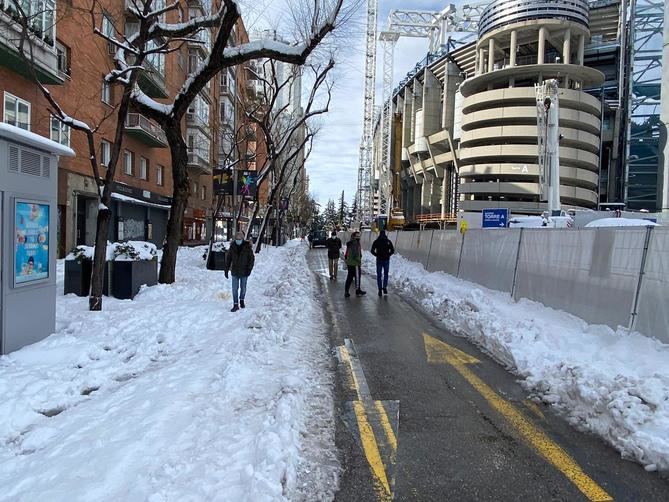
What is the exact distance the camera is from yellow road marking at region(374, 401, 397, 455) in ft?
13.1

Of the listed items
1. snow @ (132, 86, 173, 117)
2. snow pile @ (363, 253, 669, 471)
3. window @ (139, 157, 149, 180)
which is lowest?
snow pile @ (363, 253, 669, 471)

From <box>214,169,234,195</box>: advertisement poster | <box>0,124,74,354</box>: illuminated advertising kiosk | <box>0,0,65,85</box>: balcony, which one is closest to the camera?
<box>0,124,74,354</box>: illuminated advertising kiosk

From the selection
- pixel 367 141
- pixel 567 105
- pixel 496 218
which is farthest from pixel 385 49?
pixel 496 218

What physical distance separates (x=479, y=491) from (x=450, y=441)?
0.77 meters

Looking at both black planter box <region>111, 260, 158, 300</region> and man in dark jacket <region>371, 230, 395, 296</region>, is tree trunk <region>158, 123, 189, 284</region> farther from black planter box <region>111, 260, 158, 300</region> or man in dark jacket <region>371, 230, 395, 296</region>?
man in dark jacket <region>371, 230, 395, 296</region>

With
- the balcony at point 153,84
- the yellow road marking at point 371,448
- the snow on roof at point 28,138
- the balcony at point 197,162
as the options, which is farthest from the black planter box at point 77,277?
the balcony at point 197,162

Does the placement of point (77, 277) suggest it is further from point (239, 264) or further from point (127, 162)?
point (127, 162)

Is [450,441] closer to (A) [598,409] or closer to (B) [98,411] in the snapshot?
(A) [598,409]

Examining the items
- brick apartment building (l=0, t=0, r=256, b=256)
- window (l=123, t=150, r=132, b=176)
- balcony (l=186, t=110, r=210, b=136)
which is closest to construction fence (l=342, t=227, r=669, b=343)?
brick apartment building (l=0, t=0, r=256, b=256)

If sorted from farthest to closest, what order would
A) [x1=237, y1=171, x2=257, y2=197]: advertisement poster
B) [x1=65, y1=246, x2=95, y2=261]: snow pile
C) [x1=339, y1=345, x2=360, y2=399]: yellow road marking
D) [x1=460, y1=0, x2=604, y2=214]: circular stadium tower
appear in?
[x1=460, y1=0, x2=604, y2=214]: circular stadium tower < [x1=237, y1=171, x2=257, y2=197]: advertisement poster < [x1=65, y1=246, x2=95, y2=261]: snow pile < [x1=339, y1=345, x2=360, y2=399]: yellow road marking

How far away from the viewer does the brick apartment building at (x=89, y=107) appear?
16438 mm

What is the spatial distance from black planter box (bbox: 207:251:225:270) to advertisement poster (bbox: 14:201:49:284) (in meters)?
10.6

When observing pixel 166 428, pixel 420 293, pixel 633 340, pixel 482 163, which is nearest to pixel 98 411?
pixel 166 428

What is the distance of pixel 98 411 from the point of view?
447 centimetres
